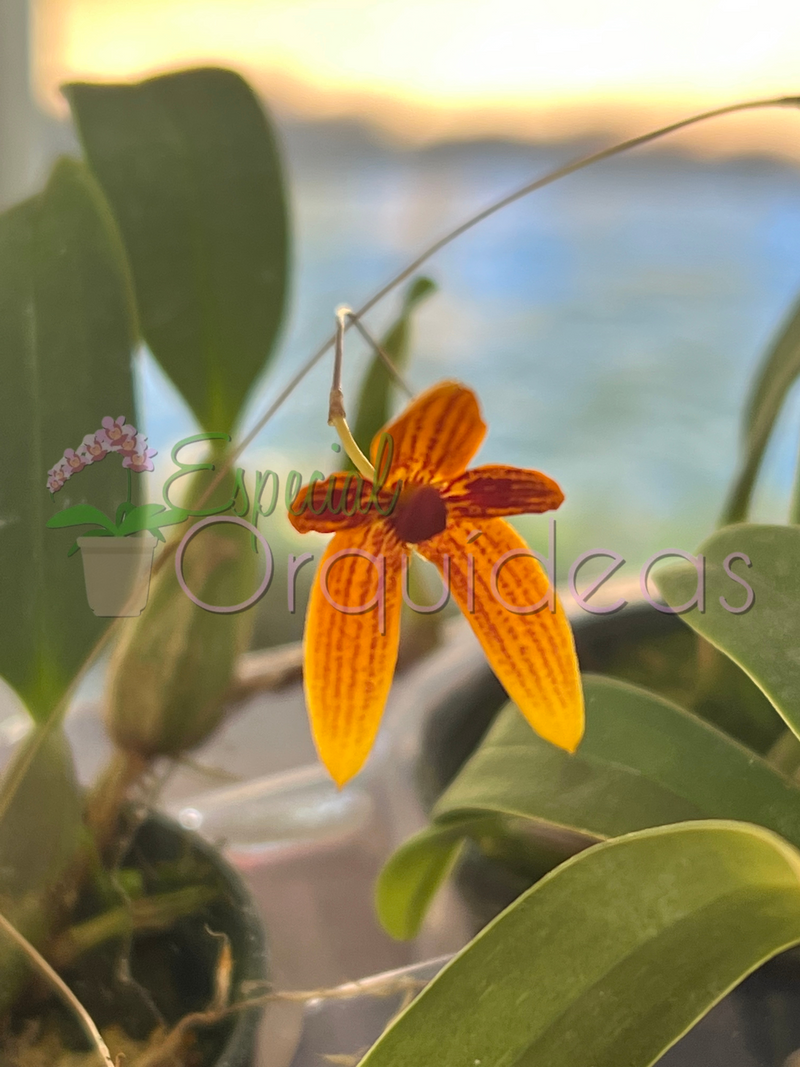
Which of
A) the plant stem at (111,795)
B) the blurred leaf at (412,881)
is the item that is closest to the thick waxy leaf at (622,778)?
the blurred leaf at (412,881)

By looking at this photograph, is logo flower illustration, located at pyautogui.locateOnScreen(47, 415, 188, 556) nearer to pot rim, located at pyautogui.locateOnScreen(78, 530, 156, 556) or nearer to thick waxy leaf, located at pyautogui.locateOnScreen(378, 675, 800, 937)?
pot rim, located at pyautogui.locateOnScreen(78, 530, 156, 556)

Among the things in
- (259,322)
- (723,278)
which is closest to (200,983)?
(259,322)

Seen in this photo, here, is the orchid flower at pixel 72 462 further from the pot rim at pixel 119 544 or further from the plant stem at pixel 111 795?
the plant stem at pixel 111 795

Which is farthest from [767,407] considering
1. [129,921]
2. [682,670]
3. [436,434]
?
[129,921]

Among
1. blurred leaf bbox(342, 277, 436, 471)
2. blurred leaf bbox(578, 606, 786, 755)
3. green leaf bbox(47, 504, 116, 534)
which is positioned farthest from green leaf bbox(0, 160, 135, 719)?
blurred leaf bbox(578, 606, 786, 755)

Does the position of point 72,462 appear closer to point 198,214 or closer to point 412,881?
point 198,214

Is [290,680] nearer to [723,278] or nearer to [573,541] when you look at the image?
[573,541]

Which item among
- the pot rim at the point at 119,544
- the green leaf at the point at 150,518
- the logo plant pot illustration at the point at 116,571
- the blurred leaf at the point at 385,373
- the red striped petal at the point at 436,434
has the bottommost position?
the logo plant pot illustration at the point at 116,571
